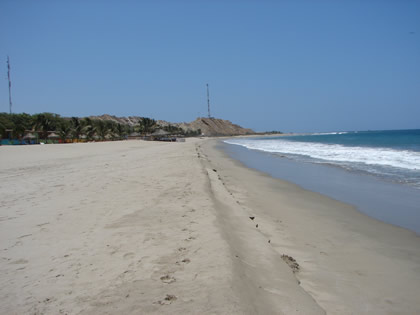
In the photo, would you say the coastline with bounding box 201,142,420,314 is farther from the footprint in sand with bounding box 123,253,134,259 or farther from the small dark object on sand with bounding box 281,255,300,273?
the footprint in sand with bounding box 123,253,134,259

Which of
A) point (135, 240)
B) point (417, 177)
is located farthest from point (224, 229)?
point (417, 177)

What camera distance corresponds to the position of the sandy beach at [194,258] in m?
2.56

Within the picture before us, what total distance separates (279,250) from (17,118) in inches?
2427

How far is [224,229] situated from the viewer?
4352mm

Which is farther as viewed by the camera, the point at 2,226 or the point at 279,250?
the point at 2,226

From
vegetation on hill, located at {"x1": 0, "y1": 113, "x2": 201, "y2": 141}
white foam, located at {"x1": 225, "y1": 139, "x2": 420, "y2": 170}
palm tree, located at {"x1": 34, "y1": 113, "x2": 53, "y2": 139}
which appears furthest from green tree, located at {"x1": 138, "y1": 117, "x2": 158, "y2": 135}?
white foam, located at {"x1": 225, "y1": 139, "x2": 420, "y2": 170}

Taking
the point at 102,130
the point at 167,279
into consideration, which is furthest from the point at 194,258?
the point at 102,130

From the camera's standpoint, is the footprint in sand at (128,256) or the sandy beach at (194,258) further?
the footprint in sand at (128,256)

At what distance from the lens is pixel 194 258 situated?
335 centimetres

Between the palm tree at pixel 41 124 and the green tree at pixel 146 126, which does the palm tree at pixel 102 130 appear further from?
the green tree at pixel 146 126

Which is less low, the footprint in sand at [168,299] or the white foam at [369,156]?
the white foam at [369,156]

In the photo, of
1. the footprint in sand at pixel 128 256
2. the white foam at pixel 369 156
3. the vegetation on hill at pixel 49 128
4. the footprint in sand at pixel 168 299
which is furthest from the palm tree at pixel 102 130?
the footprint in sand at pixel 168 299

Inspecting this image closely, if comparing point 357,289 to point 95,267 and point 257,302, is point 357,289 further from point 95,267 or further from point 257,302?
point 95,267

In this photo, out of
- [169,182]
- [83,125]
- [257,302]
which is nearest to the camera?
[257,302]
